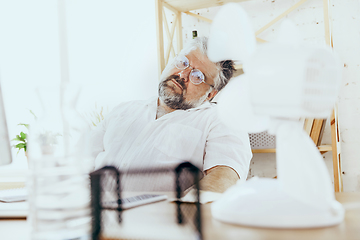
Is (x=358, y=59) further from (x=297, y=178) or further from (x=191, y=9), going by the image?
(x=297, y=178)

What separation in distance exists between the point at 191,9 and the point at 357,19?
109 cm

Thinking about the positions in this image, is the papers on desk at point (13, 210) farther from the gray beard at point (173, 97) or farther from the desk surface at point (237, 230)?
the gray beard at point (173, 97)

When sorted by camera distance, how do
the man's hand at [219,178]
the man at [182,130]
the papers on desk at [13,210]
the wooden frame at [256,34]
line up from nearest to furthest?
the papers on desk at [13,210]
the man's hand at [219,178]
the man at [182,130]
the wooden frame at [256,34]

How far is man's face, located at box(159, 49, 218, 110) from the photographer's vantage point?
1520 millimetres

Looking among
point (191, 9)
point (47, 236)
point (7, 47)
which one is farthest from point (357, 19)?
point (7, 47)

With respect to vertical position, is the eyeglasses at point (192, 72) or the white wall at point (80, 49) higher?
the white wall at point (80, 49)

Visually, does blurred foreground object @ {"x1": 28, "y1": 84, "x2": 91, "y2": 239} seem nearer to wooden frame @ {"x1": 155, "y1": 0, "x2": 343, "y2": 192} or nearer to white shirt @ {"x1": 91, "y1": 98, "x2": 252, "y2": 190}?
white shirt @ {"x1": 91, "y1": 98, "x2": 252, "y2": 190}

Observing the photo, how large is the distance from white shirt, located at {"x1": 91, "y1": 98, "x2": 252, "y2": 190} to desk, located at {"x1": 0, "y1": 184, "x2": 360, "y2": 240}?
2.26ft

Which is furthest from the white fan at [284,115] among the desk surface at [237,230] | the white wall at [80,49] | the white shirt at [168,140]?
the white wall at [80,49]

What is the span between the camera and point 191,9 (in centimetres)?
218

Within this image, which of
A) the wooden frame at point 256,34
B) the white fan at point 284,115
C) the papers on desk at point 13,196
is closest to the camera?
the white fan at point 284,115

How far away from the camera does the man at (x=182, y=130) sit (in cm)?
119

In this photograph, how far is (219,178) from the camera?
1.04 metres

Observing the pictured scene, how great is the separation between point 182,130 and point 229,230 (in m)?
0.98
